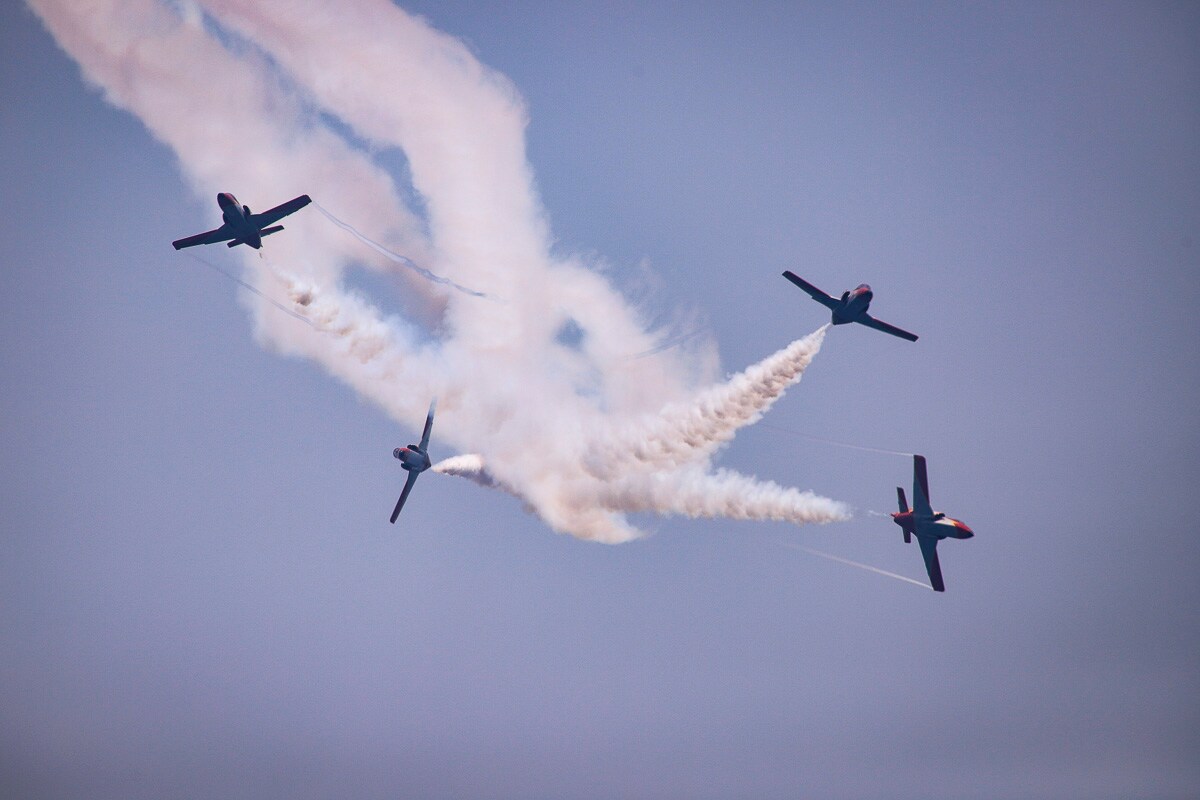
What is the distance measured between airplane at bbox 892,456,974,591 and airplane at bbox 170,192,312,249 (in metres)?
30.6

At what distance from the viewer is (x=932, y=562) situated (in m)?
51.1

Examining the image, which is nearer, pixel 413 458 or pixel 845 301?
pixel 845 301

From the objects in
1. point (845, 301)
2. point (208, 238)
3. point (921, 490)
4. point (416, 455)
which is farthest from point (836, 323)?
point (208, 238)

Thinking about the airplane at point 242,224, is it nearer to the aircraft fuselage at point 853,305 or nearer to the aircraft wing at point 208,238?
the aircraft wing at point 208,238

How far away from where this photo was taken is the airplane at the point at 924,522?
49.8 meters

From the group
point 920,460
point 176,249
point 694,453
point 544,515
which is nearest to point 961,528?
point 920,460

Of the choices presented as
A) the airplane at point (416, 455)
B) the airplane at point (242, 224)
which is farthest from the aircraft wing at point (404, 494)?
the airplane at point (242, 224)

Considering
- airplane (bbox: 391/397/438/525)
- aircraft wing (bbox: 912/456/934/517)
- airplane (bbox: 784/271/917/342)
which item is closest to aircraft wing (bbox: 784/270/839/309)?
airplane (bbox: 784/271/917/342)

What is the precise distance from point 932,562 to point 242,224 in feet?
117

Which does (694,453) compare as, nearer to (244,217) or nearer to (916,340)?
(916,340)

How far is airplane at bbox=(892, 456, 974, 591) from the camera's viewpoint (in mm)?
49781

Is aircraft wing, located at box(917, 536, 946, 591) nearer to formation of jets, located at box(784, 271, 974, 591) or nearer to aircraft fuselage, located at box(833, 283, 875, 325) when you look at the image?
formation of jets, located at box(784, 271, 974, 591)

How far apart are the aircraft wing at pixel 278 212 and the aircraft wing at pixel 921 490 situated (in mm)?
30296

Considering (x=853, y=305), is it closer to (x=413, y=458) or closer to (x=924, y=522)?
(x=924, y=522)
